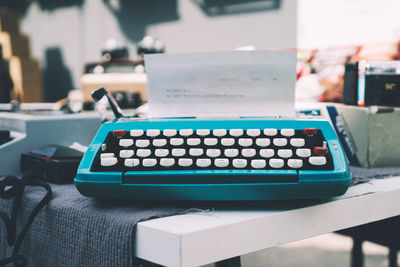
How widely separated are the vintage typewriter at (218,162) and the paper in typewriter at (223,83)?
0.05m

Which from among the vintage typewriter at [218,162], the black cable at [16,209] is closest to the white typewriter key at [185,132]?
the vintage typewriter at [218,162]

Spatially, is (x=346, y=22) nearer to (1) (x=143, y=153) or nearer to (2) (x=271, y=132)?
(2) (x=271, y=132)

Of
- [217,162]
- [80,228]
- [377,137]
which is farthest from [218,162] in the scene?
[377,137]

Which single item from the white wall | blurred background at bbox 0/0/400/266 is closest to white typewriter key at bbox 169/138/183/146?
blurred background at bbox 0/0/400/266

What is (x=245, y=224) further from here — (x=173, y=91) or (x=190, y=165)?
(x=173, y=91)

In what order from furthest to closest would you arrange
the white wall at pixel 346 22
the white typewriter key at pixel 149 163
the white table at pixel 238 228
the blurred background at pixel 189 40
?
the white wall at pixel 346 22, the blurred background at pixel 189 40, the white typewriter key at pixel 149 163, the white table at pixel 238 228

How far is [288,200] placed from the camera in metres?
0.57

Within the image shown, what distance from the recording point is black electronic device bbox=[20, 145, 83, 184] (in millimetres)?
710

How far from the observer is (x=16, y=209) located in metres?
0.62

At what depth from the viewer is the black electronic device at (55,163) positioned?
2.33ft

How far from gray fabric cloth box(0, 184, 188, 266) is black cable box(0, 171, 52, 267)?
0.04 feet

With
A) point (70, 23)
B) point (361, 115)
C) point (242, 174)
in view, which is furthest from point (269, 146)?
point (70, 23)

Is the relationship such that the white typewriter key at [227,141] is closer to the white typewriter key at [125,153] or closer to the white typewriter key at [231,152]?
the white typewriter key at [231,152]

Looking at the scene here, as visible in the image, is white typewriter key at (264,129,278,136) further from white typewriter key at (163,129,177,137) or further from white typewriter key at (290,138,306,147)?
white typewriter key at (163,129,177,137)
